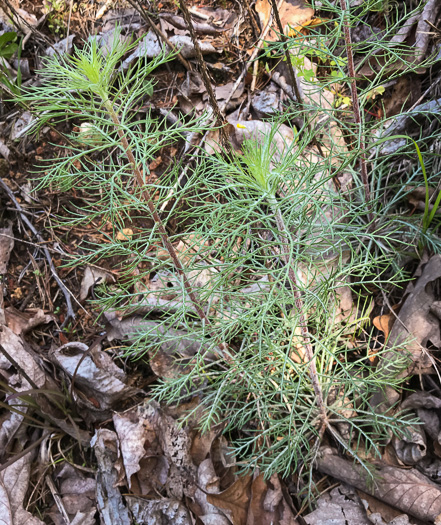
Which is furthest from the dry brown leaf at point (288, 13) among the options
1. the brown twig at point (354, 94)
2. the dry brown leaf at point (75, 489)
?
the dry brown leaf at point (75, 489)

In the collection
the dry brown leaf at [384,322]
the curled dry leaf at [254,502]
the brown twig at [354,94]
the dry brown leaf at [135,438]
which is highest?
the brown twig at [354,94]

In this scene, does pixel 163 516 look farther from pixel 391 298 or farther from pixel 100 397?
pixel 391 298

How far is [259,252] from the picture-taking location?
2113mm

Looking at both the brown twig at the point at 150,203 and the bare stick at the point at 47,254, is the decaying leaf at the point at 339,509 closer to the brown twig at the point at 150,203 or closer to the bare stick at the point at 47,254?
the brown twig at the point at 150,203

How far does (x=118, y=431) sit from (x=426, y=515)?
60.6 inches

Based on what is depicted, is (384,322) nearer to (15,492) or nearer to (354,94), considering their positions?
→ (354,94)

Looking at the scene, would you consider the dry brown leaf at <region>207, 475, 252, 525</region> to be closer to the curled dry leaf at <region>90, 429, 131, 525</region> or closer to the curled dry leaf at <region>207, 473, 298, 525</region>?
the curled dry leaf at <region>207, 473, 298, 525</region>

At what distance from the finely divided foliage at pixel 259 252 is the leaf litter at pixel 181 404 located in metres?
0.06

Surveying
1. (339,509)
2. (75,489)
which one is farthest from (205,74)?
(75,489)

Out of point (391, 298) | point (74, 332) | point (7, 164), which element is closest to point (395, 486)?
point (391, 298)

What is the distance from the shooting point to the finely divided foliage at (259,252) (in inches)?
59.8

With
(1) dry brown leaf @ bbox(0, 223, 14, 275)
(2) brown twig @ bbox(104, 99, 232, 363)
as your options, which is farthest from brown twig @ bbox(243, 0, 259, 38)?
(1) dry brown leaf @ bbox(0, 223, 14, 275)

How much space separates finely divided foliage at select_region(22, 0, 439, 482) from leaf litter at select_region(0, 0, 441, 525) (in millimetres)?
62

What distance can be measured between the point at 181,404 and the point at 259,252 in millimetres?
992
